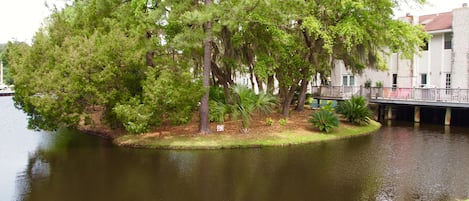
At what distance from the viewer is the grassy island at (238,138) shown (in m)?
18.0

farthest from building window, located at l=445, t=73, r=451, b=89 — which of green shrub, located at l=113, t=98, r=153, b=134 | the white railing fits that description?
green shrub, located at l=113, t=98, r=153, b=134

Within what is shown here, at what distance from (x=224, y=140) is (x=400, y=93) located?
1431cm

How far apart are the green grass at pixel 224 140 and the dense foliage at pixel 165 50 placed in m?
1.04

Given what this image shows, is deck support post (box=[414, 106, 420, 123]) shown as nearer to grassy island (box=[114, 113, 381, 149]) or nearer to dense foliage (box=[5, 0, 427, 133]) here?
dense foliage (box=[5, 0, 427, 133])

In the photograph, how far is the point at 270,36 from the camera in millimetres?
21531

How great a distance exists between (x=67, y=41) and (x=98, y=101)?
10.4 ft

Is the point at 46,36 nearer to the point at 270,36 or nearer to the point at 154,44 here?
the point at 154,44

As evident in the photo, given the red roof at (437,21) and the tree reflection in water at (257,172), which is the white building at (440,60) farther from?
the tree reflection in water at (257,172)

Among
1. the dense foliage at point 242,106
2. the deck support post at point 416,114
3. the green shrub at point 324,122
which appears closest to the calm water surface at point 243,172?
the green shrub at point 324,122

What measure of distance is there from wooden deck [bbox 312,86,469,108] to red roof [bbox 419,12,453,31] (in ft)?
21.9

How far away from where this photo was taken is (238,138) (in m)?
18.9

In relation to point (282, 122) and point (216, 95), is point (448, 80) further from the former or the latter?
point (216, 95)

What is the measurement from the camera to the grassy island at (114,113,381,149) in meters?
18.0

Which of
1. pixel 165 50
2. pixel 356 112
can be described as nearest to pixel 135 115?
pixel 165 50
